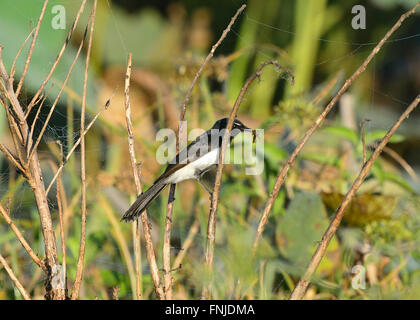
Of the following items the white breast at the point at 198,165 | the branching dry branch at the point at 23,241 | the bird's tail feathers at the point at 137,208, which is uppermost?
the white breast at the point at 198,165

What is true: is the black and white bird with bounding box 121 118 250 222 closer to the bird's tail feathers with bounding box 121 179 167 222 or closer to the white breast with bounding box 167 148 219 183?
the white breast with bounding box 167 148 219 183

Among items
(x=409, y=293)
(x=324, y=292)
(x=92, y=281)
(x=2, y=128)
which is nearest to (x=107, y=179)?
(x=92, y=281)

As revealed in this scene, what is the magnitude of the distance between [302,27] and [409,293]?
6.58ft

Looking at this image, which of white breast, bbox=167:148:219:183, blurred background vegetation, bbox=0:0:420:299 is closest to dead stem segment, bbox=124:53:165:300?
blurred background vegetation, bbox=0:0:420:299

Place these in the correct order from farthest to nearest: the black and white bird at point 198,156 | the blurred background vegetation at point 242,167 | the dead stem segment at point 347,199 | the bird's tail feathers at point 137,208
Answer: the blurred background vegetation at point 242,167, the black and white bird at point 198,156, the bird's tail feathers at point 137,208, the dead stem segment at point 347,199

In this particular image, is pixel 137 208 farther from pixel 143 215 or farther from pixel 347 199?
pixel 347 199

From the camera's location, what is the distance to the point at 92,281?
233 centimetres

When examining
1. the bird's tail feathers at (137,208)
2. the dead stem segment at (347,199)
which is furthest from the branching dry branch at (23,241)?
the dead stem segment at (347,199)

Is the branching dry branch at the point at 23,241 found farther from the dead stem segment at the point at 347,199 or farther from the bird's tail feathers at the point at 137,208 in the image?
the dead stem segment at the point at 347,199

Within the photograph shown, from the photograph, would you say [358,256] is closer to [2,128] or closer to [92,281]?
[92,281]

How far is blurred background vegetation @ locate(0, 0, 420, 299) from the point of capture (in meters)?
2.21

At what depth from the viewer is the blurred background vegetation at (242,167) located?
2205 millimetres

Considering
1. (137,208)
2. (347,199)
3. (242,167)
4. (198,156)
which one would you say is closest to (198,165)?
(198,156)

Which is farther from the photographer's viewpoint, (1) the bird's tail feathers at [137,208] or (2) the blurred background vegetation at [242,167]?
(2) the blurred background vegetation at [242,167]
